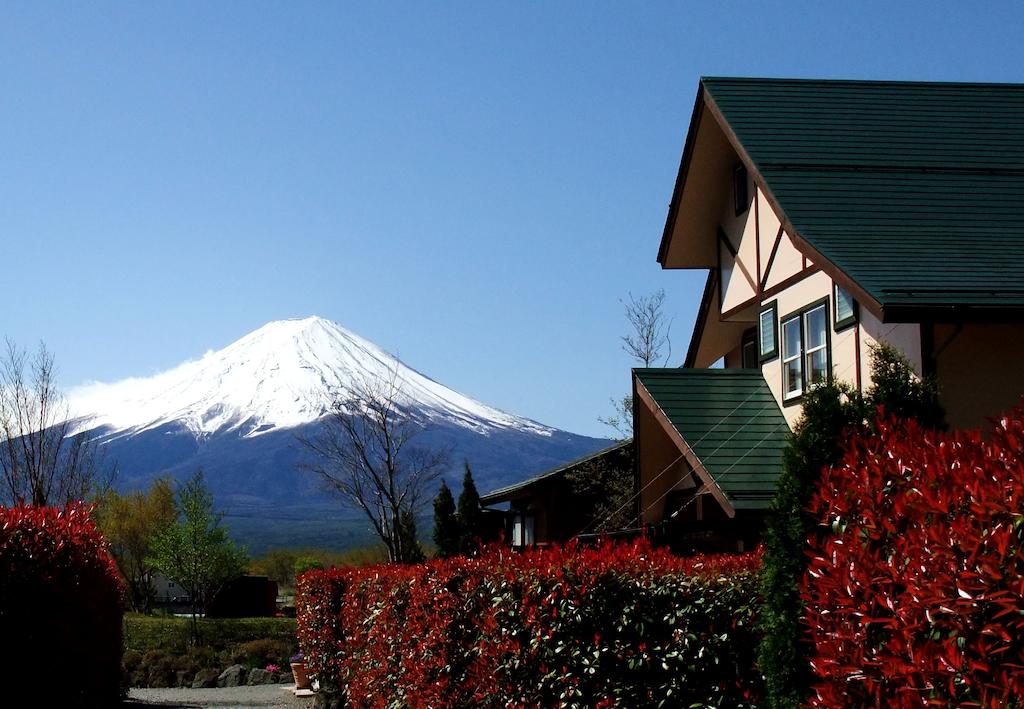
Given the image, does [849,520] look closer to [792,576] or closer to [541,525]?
[792,576]

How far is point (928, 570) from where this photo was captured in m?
4.26

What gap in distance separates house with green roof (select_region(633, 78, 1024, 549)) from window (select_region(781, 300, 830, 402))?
0.04 meters

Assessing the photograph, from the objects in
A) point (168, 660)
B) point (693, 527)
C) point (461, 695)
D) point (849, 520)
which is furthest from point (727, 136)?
point (168, 660)

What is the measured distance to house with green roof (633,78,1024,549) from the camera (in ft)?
46.7

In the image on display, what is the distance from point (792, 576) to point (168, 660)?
28.0 metres

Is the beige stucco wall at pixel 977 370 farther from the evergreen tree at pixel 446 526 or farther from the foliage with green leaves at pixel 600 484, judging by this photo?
the evergreen tree at pixel 446 526

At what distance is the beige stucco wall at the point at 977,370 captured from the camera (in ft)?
46.3

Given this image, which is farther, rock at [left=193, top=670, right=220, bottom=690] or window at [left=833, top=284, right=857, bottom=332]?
rock at [left=193, top=670, right=220, bottom=690]

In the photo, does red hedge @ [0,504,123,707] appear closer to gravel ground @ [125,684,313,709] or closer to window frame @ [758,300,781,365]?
gravel ground @ [125,684,313,709]

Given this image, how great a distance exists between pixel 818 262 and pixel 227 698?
16.5 meters

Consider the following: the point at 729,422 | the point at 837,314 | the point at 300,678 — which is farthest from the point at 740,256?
the point at 300,678

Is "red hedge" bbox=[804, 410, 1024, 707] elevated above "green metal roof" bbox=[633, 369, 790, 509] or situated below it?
below

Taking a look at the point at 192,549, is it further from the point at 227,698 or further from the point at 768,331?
the point at 768,331

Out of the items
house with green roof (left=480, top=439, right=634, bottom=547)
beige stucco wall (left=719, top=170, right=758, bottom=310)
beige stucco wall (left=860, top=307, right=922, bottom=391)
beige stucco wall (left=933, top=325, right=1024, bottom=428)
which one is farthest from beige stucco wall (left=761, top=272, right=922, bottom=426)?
house with green roof (left=480, top=439, right=634, bottom=547)
